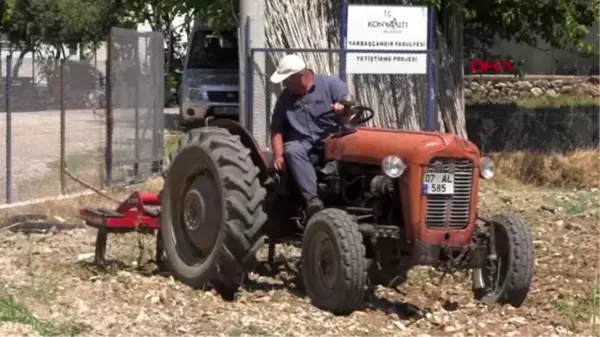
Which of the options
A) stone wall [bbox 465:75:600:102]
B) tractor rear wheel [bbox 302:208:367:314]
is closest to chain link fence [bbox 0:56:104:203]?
tractor rear wheel [bbox 302:208:367:314]

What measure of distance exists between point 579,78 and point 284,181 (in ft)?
76.7

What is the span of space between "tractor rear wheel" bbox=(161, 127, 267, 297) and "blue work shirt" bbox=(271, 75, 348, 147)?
14.3 inches

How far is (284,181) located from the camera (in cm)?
891

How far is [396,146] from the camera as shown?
27.2 ft

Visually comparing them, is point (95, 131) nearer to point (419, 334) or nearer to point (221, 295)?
point (221, 295)

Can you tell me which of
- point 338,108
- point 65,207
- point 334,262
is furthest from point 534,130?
Answer: point 334,262

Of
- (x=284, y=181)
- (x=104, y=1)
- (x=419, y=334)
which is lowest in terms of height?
(x=419, y=334)

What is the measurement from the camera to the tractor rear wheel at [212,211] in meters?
8.59

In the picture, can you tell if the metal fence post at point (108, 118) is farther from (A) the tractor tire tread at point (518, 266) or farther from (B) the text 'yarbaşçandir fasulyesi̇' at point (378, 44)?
(A) the tractor tire tread at point (518, 266)

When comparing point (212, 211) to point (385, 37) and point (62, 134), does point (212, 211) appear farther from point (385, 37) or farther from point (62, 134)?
point (385, 37)

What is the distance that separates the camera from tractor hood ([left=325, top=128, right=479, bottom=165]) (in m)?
8.13

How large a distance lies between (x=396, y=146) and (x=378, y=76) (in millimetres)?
8119

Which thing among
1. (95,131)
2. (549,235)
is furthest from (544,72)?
(549,235)

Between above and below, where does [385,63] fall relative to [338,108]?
above
